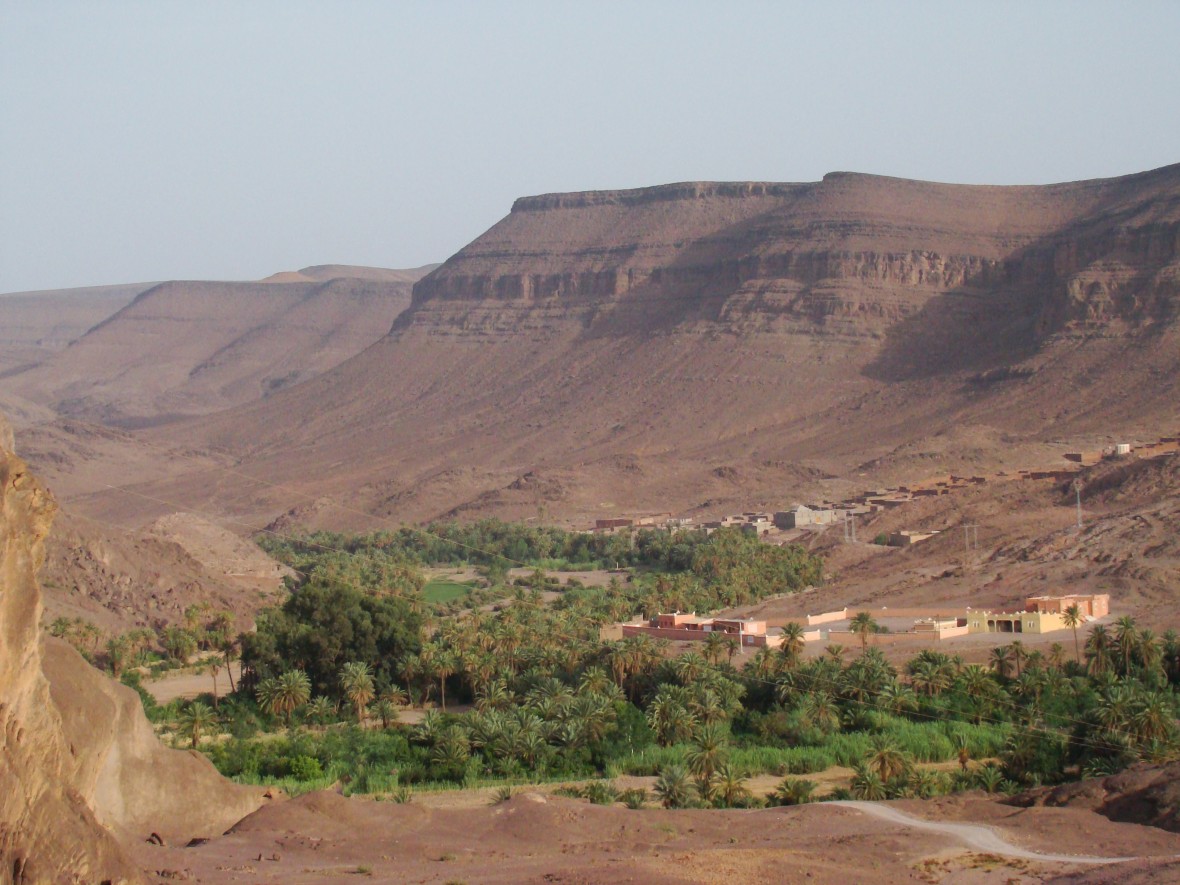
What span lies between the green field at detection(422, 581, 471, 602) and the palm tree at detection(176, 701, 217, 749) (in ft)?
94.0

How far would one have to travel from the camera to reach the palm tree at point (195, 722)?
4088 centimetres

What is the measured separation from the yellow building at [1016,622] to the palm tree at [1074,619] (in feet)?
1.31

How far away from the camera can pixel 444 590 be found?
78.1m

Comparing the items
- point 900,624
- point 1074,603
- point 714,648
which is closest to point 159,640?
point 714,648

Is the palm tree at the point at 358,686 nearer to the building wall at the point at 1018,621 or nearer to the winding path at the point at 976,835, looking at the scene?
the winding path at the point at 976,835

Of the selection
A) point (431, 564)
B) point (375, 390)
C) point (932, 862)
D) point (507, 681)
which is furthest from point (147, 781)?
point (375, 390)

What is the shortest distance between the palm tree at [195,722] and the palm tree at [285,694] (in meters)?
1.83

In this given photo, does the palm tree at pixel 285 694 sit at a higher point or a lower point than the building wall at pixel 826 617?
lower

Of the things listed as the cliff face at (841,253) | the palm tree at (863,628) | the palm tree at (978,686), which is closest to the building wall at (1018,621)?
the palm tree at (863,628)

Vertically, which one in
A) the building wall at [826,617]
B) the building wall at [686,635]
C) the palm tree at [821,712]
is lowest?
the palm tree at [821,712]

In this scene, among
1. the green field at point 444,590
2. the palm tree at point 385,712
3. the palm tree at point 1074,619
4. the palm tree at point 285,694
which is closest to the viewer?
the palm tree at point 385,712

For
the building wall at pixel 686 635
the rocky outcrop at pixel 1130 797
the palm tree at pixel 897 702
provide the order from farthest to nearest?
1. the building wall at pixel 686 635
2. the palm tree at pixel 897 702
3. the rocky outcrop at pixel 1130 797

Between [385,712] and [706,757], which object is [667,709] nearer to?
[706,757]

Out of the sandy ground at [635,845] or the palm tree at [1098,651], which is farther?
the palm tree at [1098,651]
